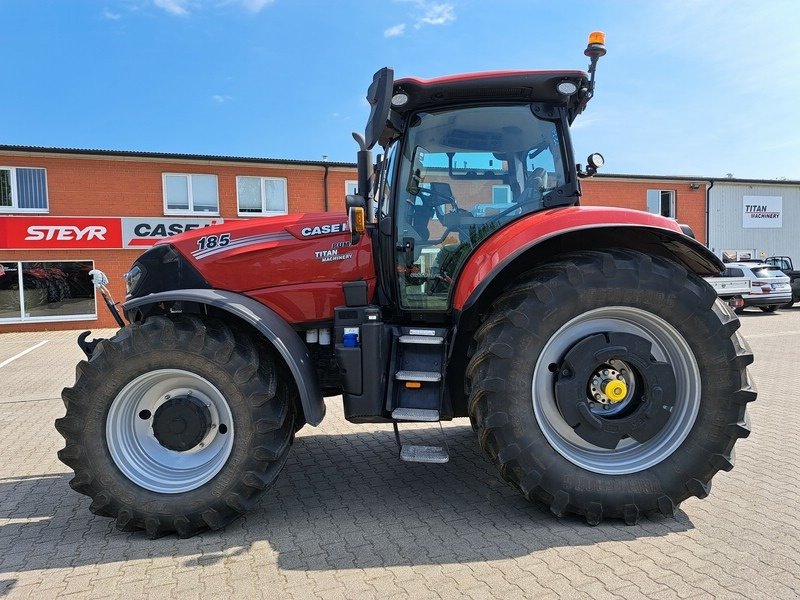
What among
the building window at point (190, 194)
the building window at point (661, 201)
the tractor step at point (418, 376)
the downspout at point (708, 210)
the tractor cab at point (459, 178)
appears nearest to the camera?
the tractor step at point (418, 376)

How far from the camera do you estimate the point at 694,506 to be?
10.7 feet

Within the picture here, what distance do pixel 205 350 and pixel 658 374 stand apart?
2.60 meters

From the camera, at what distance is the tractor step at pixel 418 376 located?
320cm

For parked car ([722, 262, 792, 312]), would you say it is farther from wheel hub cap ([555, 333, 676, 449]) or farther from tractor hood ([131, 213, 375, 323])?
tractor hood ([131, 213, 375, 323])

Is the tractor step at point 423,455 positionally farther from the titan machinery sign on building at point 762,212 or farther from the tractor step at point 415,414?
the titan machinery sign on building at point 762,212

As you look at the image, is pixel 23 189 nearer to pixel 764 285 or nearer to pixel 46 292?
pixel 46 292

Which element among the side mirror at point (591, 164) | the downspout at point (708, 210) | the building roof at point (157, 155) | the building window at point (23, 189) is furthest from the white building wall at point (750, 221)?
the building window at point (23, 189)

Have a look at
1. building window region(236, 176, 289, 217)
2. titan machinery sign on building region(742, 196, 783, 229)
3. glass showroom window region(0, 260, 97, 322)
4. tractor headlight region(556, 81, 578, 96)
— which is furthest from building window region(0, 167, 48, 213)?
titan machinery sign on building region(742, 196, 783, 229)

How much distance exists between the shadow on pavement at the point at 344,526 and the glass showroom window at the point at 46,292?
13678 millimetres

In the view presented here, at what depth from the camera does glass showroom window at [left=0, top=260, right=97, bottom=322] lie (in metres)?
Answer: 15.3

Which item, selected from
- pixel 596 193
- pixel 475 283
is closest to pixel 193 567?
pixel 475 283

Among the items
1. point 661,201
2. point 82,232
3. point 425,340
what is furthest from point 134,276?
point 661,201

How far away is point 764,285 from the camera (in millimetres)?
17031

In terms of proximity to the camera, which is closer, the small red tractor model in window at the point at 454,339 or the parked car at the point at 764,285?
the small red tractor model in window at the point at 454,339
